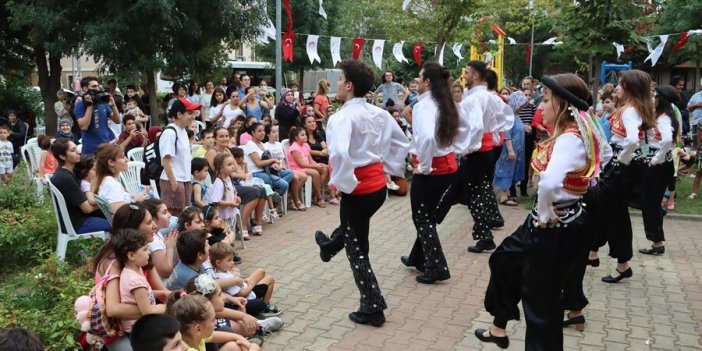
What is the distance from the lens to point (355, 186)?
15.8ft

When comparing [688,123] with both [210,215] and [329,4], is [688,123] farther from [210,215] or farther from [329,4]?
[329,4]

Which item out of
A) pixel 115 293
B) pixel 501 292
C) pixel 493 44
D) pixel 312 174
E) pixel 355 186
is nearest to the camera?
pixel 115 293

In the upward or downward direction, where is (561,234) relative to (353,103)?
downward

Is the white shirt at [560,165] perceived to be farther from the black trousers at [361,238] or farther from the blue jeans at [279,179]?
the blue jeans at [279,179]

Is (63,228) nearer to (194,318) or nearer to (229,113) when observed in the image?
(194,318)

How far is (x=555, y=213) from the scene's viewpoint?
390cm

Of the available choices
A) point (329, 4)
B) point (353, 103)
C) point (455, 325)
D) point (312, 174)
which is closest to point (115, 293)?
point (353, 103)

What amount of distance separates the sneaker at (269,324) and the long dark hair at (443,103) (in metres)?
2.01

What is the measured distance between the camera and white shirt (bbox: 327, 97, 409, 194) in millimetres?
4746

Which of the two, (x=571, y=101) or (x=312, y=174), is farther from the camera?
(x=312, y=174)

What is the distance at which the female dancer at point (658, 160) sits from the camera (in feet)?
21.2

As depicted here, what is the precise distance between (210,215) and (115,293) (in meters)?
2.11

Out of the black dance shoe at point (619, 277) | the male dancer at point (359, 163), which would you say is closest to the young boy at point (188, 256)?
the male dancer at point (359, 163)

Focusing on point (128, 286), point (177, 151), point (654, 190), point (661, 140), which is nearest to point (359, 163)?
point (128, 286)
